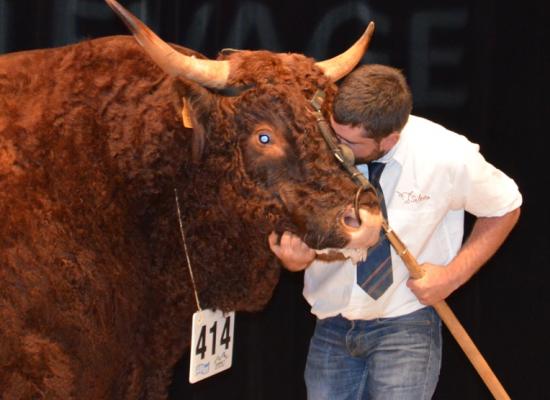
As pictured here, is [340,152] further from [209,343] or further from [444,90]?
[444,90]

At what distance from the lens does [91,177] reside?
2.51 m

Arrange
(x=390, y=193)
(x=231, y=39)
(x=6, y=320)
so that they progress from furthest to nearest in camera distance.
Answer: (x=231, y=39), (x=390, y=193), (x=6, y=320)

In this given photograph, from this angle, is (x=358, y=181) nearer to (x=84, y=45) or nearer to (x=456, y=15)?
(x=84, y=45)

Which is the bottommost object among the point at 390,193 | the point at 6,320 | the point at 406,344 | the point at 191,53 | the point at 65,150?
the point at 406,344

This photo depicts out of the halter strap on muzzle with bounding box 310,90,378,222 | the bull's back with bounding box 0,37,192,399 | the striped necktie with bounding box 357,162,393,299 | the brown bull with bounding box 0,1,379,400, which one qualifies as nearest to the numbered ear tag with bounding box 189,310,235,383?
the brown bull with bounding box 0,1,379,400

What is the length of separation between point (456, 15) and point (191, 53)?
1.73 metres

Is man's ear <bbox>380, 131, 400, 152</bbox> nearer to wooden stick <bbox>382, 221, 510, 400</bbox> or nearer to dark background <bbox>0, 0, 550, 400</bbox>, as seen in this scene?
wooden stick <bbox>382, 221, 510, 400</bbox>

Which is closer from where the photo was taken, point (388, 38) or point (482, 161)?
point (482, 161)

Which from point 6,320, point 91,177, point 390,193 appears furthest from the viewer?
point 390,193

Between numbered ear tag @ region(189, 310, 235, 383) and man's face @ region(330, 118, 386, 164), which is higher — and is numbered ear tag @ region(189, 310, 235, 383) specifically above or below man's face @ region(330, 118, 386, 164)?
below

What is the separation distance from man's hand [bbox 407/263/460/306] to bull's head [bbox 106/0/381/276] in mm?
554

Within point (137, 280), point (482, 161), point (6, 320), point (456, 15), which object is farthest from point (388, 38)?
point (6, 320)

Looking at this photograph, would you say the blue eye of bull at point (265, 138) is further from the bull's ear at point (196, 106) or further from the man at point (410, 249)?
the man at point (410, 249)

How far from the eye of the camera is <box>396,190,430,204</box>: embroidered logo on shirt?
290 centimetres
